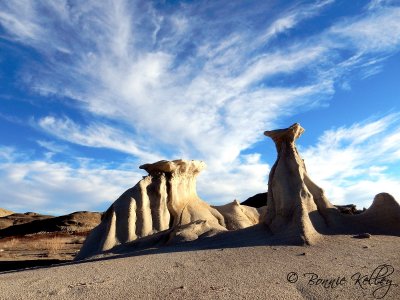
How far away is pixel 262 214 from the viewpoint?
45.1 ft

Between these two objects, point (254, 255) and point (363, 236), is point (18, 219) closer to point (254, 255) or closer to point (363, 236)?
point (254, 255)

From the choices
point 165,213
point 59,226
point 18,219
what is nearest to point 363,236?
point 165,213

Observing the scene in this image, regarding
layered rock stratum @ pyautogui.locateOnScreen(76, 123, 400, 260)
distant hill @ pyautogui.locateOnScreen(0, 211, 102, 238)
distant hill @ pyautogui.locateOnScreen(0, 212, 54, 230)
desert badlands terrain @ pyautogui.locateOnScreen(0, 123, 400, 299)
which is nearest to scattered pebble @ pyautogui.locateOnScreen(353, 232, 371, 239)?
desert badlands terrain @ pyautogui.locateOnScreen(0, 123, 400, 299)

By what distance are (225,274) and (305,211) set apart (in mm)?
3942

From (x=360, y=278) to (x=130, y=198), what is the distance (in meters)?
10.8

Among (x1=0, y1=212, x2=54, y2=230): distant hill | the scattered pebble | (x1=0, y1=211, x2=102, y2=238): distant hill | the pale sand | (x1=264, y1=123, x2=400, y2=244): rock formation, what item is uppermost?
(x1=0, y1=212, x2=54, y2=230): distant hill

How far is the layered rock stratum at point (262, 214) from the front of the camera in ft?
34.4

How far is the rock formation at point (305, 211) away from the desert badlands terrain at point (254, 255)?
0.09 ft

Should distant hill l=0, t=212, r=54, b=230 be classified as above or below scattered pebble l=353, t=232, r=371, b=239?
above

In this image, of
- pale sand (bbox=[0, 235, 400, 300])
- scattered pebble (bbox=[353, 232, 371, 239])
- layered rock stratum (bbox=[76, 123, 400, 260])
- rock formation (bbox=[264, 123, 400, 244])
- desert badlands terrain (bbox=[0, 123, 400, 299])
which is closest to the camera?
pale sand (bbox=[0, 235, 400, 300])

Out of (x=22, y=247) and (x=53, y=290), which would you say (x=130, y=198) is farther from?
(x=22, y=247)

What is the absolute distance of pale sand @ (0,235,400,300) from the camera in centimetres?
619

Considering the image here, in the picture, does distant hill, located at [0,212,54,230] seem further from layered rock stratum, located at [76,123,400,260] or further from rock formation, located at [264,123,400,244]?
rock formation, located at [264,123,400,244]

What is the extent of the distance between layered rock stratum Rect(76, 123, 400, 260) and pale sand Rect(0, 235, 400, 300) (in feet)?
3.36
